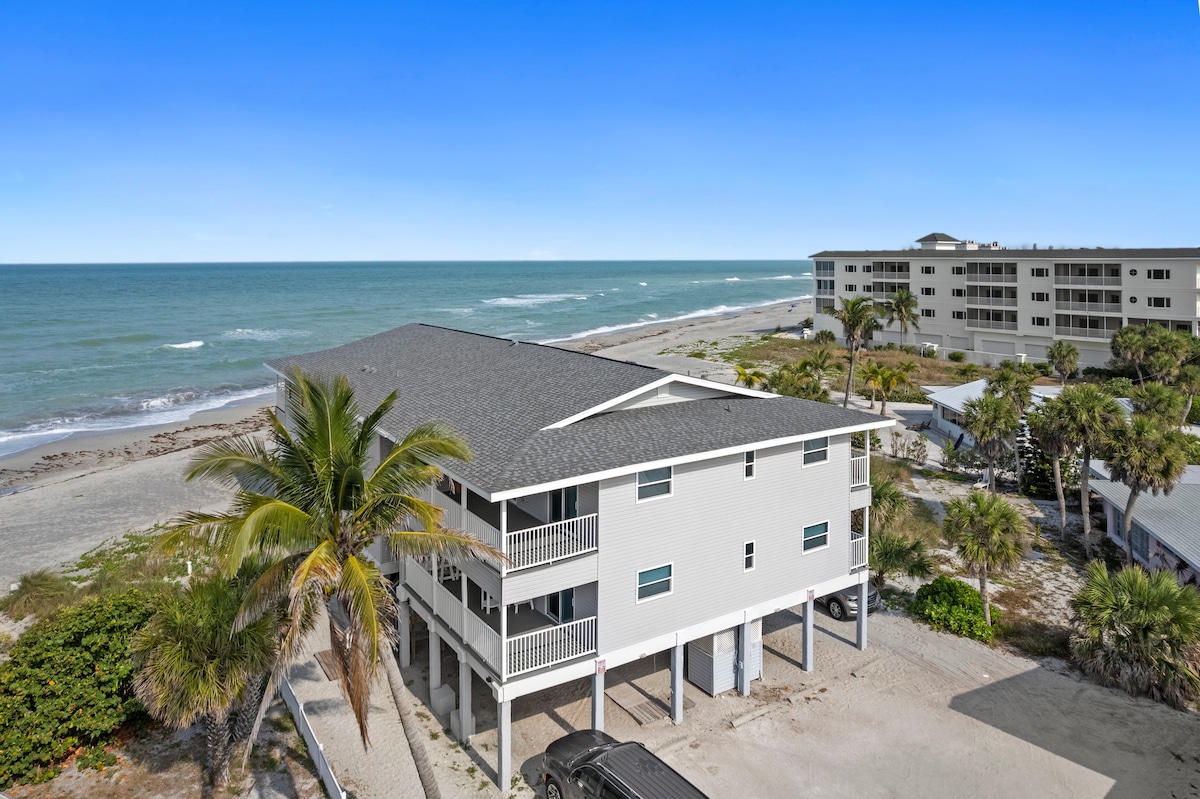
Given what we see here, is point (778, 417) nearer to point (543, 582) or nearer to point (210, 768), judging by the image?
point (543, 582)

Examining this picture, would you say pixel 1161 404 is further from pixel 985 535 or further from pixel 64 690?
pixel 64 690

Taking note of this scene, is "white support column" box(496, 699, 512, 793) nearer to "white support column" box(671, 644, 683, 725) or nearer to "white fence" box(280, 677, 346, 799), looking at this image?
"white fence" box(280, 677, 346, 799)

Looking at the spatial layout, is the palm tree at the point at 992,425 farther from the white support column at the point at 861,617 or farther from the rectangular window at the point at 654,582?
the rectangular window at the point at 654,582

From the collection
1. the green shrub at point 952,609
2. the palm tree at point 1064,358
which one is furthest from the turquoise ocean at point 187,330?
the palm tree at point 1064,358

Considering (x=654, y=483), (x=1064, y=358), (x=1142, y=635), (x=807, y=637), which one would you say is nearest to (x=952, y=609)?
(x=1142, y=635)

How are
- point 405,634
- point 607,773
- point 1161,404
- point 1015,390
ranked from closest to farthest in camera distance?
1. point 607,773
2. point 405,634
3. point 1161,404
4. point 1015,390

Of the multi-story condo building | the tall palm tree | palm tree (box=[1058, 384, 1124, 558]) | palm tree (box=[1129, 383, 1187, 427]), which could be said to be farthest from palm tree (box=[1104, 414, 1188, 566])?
the multi-story condo building

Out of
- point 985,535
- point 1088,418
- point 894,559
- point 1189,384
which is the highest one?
point 1088,418
